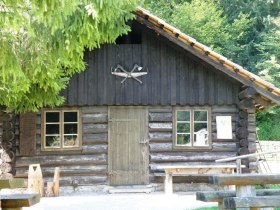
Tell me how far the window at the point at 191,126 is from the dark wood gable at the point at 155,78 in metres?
0.40

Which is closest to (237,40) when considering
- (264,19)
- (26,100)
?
(264,19)

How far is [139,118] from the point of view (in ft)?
51.7

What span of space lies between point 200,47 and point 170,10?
24.2m

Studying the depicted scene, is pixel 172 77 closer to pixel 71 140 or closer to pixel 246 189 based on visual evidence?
pixel 71 140

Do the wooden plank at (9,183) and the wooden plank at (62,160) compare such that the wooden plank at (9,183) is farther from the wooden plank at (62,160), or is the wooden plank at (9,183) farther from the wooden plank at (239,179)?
the wooden plank at (62,160)

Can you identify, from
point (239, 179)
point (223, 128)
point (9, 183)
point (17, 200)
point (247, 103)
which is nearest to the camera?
point (9, 183)

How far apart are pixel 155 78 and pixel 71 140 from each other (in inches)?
121

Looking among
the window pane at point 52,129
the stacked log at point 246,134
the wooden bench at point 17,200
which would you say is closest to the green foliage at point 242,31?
the stacked log at point 246,134

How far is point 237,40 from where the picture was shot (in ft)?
125

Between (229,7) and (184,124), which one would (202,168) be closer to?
(184,124)

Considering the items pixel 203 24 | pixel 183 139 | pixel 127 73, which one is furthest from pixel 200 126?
pixel 203 24

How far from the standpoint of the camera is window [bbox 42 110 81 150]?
15664mm

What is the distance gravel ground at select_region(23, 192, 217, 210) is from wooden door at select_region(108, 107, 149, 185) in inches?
33.7

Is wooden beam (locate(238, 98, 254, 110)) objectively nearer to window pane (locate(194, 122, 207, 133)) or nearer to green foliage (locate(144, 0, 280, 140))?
window pane (locate(194, 122, 207, 133))
